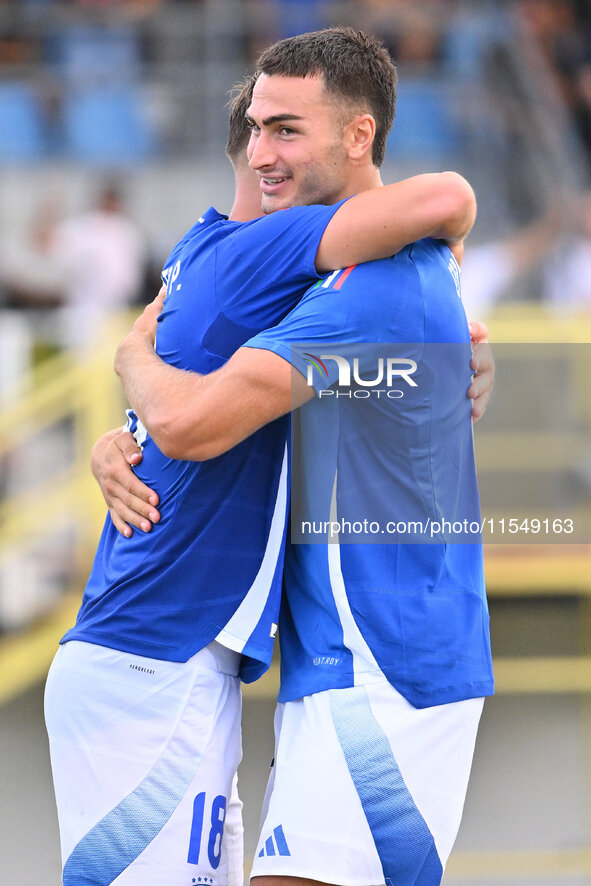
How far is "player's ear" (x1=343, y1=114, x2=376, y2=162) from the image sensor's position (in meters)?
2.92

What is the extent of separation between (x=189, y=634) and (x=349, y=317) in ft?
2.57

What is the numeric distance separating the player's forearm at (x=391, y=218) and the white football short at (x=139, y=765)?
0.92 meters

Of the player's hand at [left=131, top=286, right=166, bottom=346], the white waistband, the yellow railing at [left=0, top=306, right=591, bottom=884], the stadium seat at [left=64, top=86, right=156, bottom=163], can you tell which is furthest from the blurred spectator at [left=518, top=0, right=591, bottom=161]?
the white waistband

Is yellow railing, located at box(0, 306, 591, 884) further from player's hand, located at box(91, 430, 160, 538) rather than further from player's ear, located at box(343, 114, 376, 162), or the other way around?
player's ear, located at box(343, 114, 376, 162)

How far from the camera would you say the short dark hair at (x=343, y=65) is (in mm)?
2902

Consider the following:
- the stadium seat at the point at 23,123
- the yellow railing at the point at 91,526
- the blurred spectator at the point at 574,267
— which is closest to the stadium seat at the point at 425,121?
the blurred spectator at the point at 574,267

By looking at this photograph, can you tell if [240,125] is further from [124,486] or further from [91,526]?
[91,526]

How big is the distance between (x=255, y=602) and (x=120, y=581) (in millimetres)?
311

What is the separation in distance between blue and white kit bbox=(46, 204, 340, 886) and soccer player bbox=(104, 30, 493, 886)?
99 mm

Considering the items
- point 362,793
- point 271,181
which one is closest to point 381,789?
point 362,793

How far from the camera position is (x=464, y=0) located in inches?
420

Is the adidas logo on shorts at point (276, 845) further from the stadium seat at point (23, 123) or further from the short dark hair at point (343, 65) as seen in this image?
the stadium seat at point (23, 123)

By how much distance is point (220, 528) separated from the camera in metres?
2.76

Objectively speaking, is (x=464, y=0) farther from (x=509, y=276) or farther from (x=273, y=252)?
(x=273, y=252)
